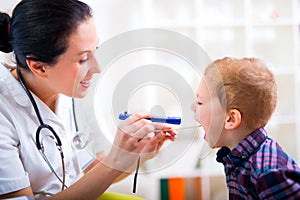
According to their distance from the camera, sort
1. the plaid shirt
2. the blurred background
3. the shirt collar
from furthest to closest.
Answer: the blurred background < the shirt collar < the plaid shirt

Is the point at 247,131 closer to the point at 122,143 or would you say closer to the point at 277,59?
the point at 122,143

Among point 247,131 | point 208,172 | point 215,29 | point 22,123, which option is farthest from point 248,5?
point 22,123

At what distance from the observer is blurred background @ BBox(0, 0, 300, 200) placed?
2.42 metres

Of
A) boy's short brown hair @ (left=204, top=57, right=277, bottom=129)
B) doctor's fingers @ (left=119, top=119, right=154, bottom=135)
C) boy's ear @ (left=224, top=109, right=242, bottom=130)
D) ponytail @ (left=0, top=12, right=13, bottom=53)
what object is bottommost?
boy's ear @ (left=224, top=109, right=242, bottom=130)

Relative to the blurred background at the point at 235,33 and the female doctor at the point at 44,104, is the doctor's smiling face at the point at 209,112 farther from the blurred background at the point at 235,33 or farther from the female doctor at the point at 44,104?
the blurred background at the point at 235,33

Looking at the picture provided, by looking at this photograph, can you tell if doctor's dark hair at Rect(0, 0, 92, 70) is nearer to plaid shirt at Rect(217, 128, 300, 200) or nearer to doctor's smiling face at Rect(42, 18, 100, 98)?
doctor's smiling face at Rect(42, 18, 100, 98)

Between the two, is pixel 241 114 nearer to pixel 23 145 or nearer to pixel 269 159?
pixel 269 159

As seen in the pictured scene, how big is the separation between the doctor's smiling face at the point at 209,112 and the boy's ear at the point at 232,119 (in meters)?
0.01

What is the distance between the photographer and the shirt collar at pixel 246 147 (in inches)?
38.2

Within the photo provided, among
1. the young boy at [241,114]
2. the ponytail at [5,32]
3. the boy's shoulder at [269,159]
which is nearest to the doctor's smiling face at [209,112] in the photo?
the young boy at [241,114]

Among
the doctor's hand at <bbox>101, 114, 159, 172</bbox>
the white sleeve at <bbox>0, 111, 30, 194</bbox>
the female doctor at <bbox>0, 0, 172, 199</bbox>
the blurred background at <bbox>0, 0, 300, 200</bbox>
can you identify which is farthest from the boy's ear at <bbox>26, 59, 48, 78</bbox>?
the blurred background at <bbox>0, 0, 300, 200</bbox>

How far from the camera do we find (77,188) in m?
0.98

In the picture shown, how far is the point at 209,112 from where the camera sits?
99 cm

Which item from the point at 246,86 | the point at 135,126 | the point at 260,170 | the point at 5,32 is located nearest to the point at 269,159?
the point at 260,170
